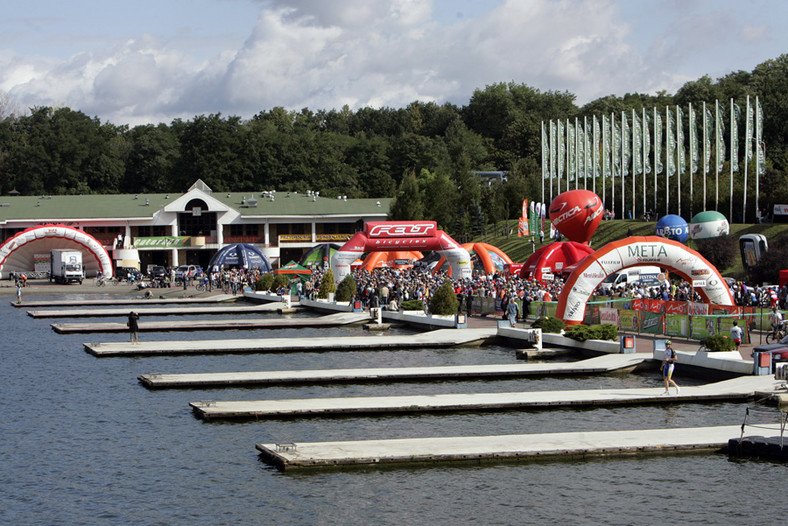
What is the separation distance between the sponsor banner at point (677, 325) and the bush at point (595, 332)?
1.98m

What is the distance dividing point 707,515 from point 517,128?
13260cm

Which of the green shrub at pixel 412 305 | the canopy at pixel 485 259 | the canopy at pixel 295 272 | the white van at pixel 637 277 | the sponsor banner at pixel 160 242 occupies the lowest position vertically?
the green shrub at pixel 412 305

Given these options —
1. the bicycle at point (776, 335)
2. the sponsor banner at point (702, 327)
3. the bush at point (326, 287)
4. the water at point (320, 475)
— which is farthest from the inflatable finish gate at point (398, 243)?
the water at point (320, 475)

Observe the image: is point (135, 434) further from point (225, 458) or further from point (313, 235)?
point (313, 235)

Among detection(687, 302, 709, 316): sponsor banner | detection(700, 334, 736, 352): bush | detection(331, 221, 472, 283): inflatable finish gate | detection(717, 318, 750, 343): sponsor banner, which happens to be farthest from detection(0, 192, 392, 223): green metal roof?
detection(700, 334, 736, 352): bush

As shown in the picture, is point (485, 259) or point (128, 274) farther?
point (128, 274)

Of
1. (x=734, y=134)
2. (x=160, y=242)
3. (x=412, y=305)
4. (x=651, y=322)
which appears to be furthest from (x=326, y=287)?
(x=160, y=242)

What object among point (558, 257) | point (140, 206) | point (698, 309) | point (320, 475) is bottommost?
point (320, 475)

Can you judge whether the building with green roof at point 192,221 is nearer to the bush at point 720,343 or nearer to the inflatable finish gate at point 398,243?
the inflatable finish gate at point 398,243

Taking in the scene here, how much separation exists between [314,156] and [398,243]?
7420 centimetres

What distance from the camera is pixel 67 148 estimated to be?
132 m

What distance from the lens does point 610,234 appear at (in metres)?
79.9

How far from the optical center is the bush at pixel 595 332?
37.5 metres

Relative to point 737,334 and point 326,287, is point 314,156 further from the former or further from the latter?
point 737,334
